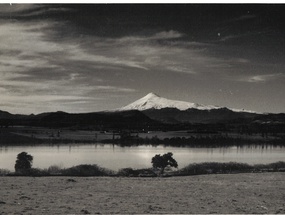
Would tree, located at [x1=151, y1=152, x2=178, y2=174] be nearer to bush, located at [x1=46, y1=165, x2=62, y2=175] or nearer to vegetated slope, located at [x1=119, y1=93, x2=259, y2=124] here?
vegetated slope, located at [x1=119, y1=93, x2=259, y2=124]

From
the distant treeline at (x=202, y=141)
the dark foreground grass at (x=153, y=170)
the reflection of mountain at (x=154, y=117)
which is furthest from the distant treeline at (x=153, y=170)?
the reflection of mountain at (x=154, y=117)

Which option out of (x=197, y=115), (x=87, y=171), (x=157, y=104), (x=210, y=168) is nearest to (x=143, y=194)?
(x=87, y=171)

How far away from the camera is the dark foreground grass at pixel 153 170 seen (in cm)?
502

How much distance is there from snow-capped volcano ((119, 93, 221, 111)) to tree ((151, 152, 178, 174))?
61cm

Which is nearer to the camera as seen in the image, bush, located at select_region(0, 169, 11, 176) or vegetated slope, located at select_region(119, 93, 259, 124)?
bush, located at select_region(0, 169, 11, 176)

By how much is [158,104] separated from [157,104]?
13 mm

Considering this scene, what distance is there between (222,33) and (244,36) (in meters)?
0.29

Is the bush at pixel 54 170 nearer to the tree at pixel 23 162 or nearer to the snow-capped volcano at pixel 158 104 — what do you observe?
the tree at pixel 23 162

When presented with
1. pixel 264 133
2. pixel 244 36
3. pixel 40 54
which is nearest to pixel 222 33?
pixel 244 36

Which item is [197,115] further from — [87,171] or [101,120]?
[87,171]

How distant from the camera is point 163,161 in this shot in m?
5.12

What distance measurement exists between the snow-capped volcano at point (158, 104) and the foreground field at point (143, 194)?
A: 0.88 meters

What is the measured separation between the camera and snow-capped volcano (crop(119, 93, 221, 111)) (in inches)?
202

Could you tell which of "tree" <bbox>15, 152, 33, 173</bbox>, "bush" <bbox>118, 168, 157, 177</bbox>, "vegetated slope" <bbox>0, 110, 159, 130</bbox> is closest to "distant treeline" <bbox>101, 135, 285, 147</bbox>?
"vegetated slope" <bbox>0, 110, 159, 130</bbox>
